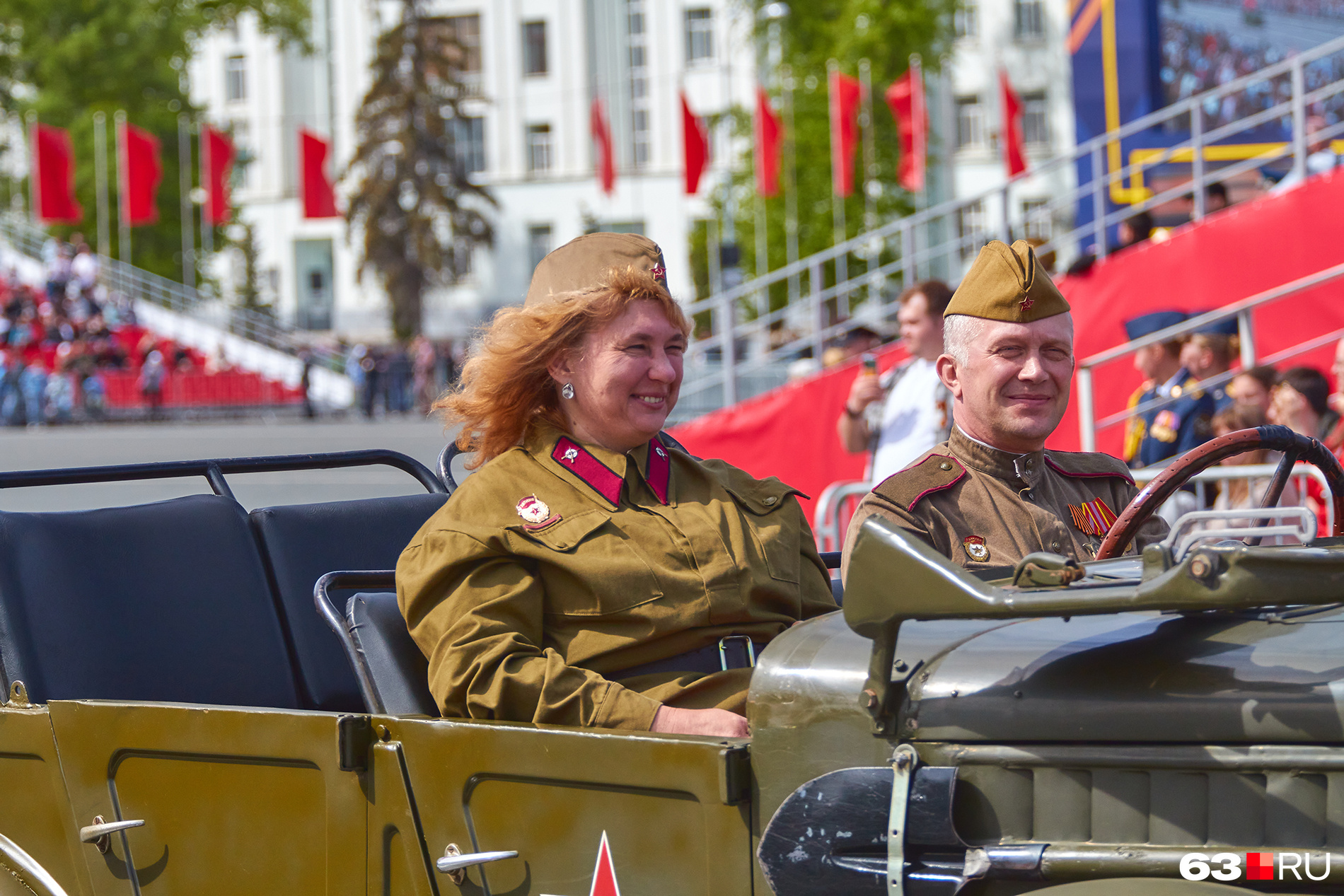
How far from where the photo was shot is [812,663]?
209 centimetres

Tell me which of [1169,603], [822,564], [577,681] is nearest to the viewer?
[1169,603]

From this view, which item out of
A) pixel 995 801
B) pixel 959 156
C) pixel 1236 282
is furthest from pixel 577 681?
pixel 959 156

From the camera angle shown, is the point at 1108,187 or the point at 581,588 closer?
the point at 581,588

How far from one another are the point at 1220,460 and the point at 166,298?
41.5 metres

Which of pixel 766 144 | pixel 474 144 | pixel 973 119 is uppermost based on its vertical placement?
pixel 474 144

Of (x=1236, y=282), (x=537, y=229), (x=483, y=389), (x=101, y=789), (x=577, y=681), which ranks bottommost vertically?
(x=101, y=789)

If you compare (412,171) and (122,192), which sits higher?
(412,171)

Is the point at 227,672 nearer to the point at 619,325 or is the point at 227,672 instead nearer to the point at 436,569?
the point at 436,569

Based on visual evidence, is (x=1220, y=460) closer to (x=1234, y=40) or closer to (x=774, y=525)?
(x=774, y=525)

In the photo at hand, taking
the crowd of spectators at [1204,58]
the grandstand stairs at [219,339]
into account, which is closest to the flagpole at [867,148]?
the grandstand stairs at [219,339]

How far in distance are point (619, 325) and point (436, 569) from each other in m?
0.63

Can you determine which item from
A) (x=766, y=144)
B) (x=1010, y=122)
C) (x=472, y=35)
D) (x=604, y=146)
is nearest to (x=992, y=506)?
(x=1010, y=122)

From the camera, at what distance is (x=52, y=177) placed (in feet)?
115

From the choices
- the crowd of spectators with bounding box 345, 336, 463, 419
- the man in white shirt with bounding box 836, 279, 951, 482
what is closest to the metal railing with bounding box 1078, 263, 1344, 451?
the man in white shirt with bounding box 836, 279, 951, 482
